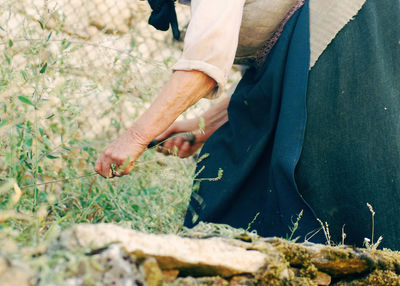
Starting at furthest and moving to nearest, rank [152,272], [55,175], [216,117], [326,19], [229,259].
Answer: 1. [216,117]
2. [55,175]
3. [326,19]
4. [229,259]
5. [152,272]

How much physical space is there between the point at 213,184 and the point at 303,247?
2.23 ft

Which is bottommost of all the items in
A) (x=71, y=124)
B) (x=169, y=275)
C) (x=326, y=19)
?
(x=71, y=124)

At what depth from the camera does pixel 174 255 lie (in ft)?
2.52

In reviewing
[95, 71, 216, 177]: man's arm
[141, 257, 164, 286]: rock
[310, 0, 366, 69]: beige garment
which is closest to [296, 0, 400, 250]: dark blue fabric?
[310, 0, 366, 69]: beige garment

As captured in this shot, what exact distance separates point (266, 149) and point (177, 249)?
824mm

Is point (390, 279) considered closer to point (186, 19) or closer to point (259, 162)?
point (259, 162)

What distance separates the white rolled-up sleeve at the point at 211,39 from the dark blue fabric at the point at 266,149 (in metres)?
0.24

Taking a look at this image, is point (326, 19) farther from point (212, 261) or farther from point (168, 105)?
point (212, 261)

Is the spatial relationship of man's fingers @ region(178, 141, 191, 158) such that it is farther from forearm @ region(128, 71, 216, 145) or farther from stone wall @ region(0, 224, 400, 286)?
stone wall @ region(0, 224, 400, 286)

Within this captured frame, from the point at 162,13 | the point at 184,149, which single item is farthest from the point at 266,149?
the point at 162,13

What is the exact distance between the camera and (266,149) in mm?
1539

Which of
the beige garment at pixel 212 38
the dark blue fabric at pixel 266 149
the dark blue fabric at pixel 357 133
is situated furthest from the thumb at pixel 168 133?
the dark blue fabric at pixel 357 133

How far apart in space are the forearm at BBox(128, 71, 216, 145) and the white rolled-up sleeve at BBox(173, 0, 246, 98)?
0.03 metres

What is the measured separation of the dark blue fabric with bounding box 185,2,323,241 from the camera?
139 cm
